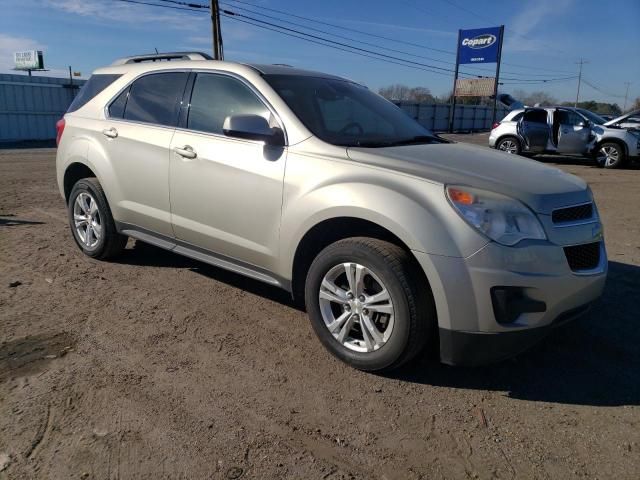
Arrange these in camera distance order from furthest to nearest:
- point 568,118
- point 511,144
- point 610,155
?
point 511,144 → point 568,118 → point 610,155

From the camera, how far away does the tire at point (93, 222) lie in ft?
15.3

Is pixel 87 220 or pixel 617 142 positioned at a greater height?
pixel 617 142

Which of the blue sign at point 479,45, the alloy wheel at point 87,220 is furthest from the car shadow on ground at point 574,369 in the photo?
the blue sign at point 479,45

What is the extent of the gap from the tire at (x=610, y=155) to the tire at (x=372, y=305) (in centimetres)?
1346

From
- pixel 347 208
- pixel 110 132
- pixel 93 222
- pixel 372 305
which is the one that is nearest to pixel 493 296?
pixel 372 305

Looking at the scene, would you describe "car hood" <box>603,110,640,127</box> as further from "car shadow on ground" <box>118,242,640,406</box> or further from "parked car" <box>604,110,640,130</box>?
"car shadow on ground" <box>118,242,640,406</box>

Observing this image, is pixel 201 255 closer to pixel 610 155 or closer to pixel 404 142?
pixel 404 142

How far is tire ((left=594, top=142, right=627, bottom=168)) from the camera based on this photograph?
13.9 meters

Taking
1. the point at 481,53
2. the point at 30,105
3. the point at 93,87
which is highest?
the point at 481,53

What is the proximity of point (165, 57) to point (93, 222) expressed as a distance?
1686 millimetres

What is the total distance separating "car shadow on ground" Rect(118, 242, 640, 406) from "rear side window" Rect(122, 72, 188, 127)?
183 centimetres

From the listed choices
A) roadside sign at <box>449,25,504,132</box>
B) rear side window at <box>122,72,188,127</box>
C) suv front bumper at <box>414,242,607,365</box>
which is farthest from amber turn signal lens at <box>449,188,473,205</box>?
roadside sign at <box>449,25,504,132</box>

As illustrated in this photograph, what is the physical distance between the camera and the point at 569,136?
14.3 m

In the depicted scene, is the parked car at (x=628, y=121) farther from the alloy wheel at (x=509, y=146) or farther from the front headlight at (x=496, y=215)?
the front headlight at (x=496, y=215)
